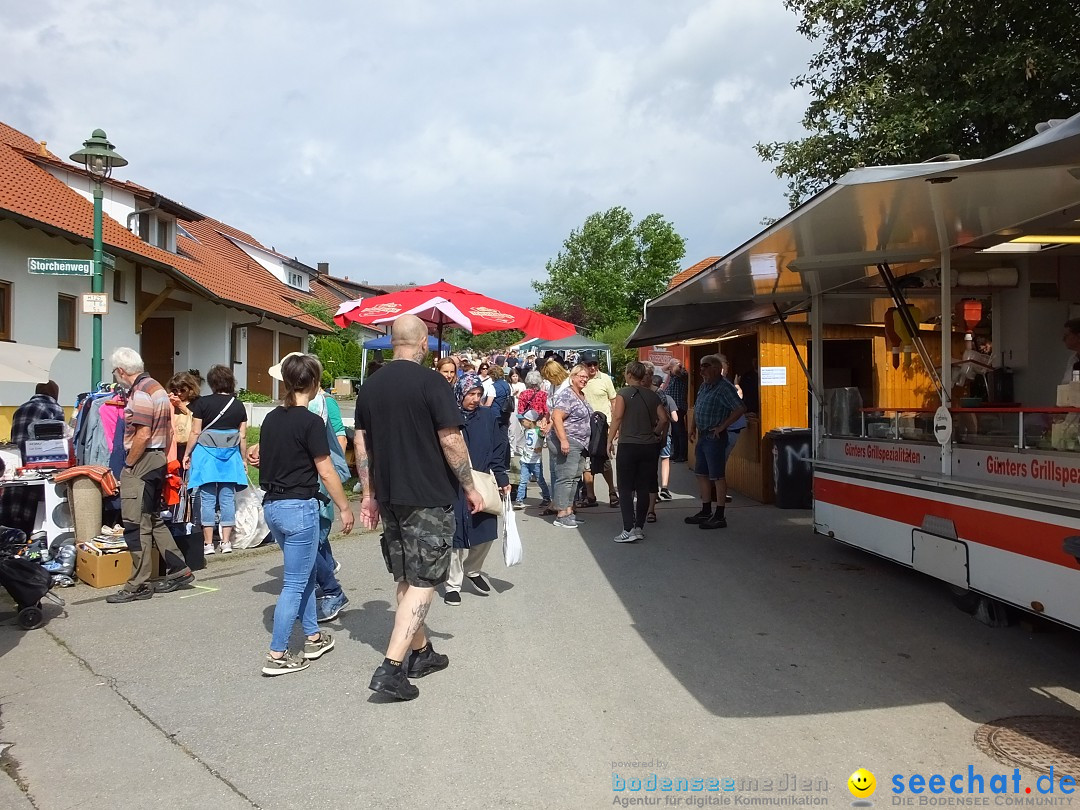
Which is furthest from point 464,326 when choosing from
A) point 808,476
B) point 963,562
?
point 963,562

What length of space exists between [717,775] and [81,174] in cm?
2088

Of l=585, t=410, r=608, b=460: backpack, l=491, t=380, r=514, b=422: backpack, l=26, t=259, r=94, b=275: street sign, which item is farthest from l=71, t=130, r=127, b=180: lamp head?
l=585, t=410, r=608, b=460: backpack

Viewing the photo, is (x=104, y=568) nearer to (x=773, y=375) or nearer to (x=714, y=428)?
(x=714, y=428)

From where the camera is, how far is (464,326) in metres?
10.9

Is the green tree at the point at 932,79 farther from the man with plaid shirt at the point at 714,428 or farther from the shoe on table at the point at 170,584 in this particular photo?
the shoe on table at the point at 170,584

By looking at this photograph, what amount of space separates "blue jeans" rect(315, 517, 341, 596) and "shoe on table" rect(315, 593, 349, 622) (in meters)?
0.05

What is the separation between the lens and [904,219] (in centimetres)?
490

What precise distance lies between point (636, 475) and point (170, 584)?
4397 millimetres

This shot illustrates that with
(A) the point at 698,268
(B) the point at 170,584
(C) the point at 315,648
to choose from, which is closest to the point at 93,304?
(B) the point at 170,584

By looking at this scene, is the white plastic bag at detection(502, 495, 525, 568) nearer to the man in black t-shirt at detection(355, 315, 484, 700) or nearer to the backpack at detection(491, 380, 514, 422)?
the man in black t-shirt at detection(355, 315, 484, 700)

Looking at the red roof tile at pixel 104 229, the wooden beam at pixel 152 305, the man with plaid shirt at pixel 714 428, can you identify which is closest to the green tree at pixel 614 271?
the red roof tile at pixel 104 229

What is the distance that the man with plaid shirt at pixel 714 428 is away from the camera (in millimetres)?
9016

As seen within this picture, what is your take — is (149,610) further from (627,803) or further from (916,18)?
(916,18)

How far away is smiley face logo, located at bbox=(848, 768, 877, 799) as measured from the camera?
3331mm
